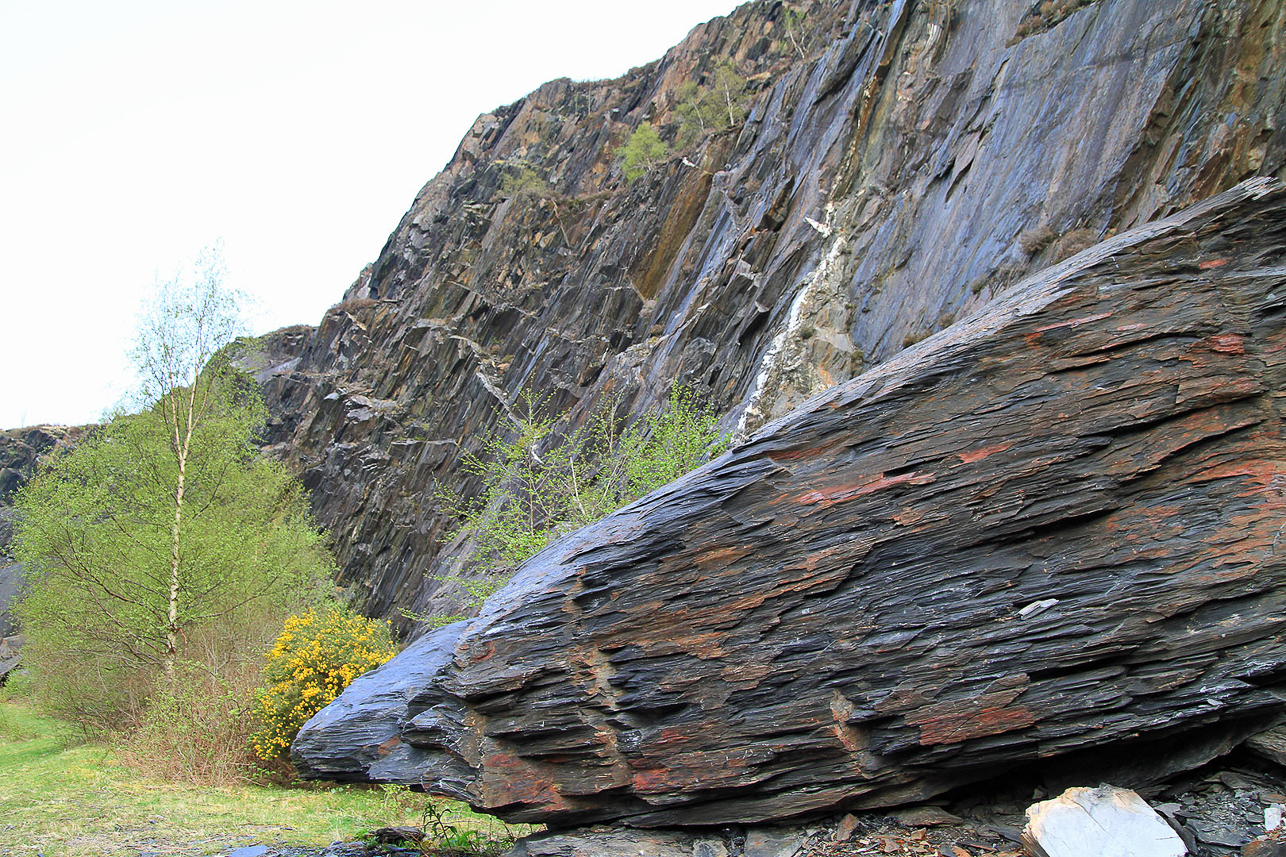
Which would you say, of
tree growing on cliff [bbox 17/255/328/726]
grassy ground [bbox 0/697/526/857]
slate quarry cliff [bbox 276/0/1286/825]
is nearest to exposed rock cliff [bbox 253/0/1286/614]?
slate quarry cliff [bbox 276/0/1286/825]

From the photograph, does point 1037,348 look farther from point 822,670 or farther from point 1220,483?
point 822,670

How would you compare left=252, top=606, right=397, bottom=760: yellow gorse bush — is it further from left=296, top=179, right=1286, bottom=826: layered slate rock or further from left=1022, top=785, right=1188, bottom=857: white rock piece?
left=1022, top=785, right=1188, bottom=857: white rock piece

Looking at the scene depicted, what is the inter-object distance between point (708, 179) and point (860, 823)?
34.6 m

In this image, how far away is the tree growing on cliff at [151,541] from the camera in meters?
18.3

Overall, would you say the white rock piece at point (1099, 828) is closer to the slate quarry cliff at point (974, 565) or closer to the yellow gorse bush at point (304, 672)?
the slate quarry cliff at point (974, 565)

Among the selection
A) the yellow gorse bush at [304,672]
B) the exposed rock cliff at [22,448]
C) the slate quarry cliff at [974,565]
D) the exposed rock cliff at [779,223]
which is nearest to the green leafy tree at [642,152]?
the exposed rock cliff at [779,223]

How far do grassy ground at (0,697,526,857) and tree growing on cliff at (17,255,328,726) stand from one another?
3.66 meters

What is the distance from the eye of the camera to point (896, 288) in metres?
16.9

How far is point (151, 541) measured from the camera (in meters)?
18.9

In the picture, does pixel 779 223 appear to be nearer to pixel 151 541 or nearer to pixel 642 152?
pixel 151 541

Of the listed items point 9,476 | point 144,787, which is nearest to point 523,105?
point 9,476

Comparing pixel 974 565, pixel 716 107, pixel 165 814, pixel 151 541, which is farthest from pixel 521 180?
pixel 974 565

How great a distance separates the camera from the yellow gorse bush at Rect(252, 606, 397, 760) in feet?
44.7

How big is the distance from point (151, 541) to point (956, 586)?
20534 mm
